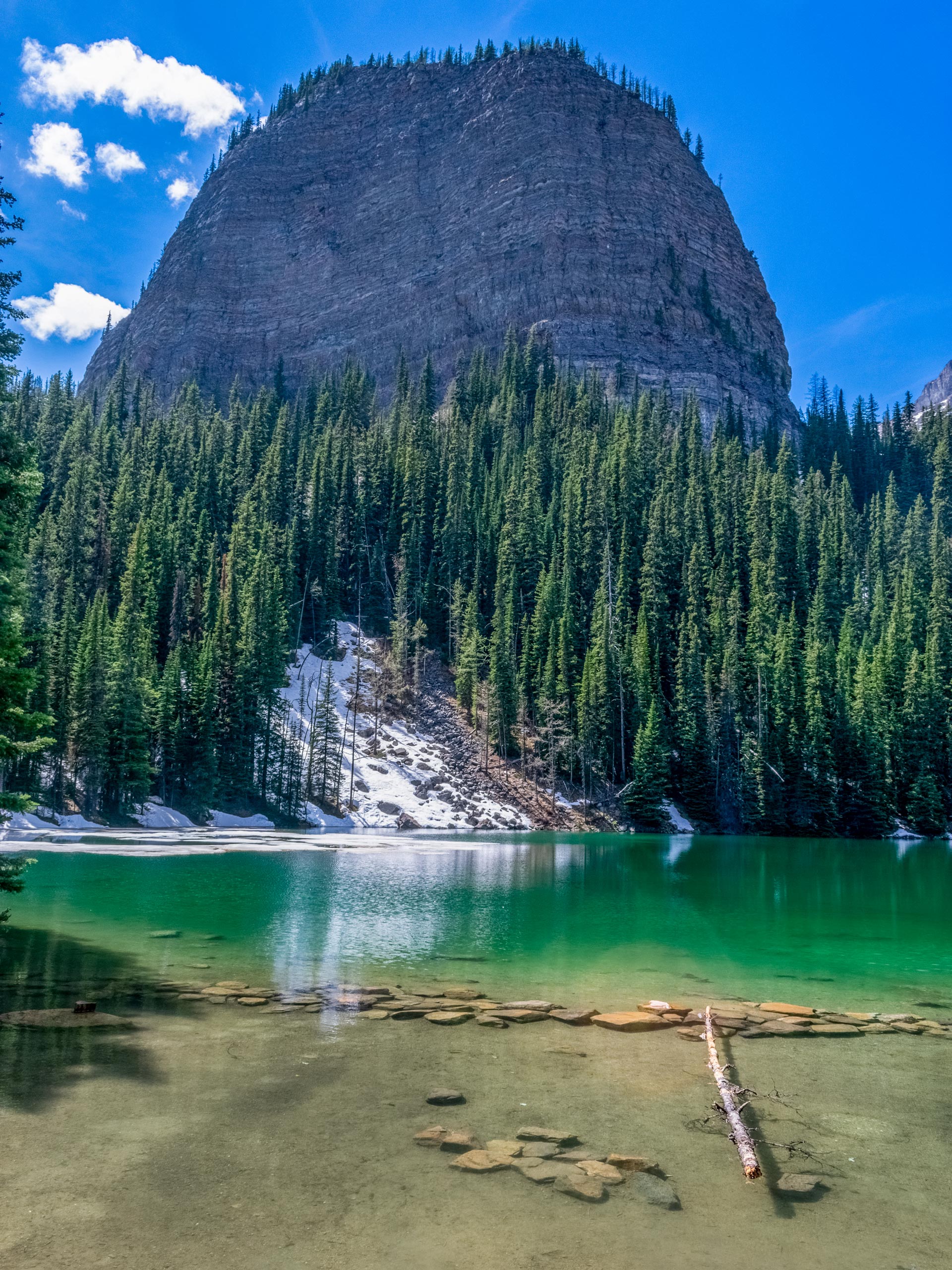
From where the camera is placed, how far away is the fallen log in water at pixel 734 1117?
8844mm

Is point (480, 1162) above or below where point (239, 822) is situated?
below

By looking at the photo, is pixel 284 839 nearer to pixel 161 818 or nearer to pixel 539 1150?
pixel 161 818

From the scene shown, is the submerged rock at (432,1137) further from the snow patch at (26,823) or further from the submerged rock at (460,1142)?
the snow patch at (26,823)

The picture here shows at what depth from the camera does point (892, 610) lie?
297 ft

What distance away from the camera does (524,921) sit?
26.3 meters

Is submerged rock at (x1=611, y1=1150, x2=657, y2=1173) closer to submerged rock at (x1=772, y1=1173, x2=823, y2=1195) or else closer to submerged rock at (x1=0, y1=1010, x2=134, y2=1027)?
submerged rock at (x1=772, y1=1173, x2=823, y2=1195)

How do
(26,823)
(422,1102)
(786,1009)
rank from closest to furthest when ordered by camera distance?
(422,1102), (786,1009), (26,823)

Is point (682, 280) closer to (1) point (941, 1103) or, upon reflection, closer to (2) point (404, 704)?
(2) point (404, 704)

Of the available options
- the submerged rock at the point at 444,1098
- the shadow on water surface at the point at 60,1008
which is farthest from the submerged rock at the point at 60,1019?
the submerged rock at the point at 444,1098

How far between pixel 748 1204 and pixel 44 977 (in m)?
13.4

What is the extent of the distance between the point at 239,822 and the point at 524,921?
4615 centimetres

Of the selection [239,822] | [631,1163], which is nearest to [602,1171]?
[631,1163]

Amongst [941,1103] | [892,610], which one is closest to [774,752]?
[892,610]

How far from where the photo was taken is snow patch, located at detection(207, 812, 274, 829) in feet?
216
